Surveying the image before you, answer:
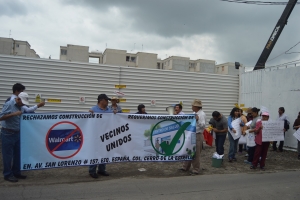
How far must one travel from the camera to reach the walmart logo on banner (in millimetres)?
6215

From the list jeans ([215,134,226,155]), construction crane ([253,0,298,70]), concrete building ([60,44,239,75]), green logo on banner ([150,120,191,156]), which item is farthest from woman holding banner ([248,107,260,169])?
concrete building ([60,44,239,75])

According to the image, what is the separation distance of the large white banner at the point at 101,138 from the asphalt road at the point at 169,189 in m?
0.62

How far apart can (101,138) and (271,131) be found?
17.6 feet

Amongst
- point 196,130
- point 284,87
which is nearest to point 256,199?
point 196,130

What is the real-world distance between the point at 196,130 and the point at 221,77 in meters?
8.06

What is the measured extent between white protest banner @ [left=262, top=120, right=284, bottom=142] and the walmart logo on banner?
5.39m

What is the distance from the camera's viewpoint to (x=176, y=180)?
6.65 m

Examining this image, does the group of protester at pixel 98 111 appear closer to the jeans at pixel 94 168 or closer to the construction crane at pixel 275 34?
the jeans at pixel 94 168

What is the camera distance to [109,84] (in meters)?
12.6

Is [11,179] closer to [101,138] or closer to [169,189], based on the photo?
[101,138]

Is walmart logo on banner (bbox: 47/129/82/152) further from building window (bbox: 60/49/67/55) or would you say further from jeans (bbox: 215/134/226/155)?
building window (bbox: 60/49/67/55)

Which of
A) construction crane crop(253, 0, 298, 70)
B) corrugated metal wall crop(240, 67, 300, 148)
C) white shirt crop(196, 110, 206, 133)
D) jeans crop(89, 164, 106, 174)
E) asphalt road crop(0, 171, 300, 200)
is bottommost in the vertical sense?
asphalt road crop(0, 171, 300, 200)

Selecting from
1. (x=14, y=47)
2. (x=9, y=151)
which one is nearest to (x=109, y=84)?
(x=9, y=151)

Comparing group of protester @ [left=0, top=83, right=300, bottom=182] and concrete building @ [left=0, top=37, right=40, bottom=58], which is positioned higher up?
concrete building @ [left=0, top=37, right=40, bottom=58]
